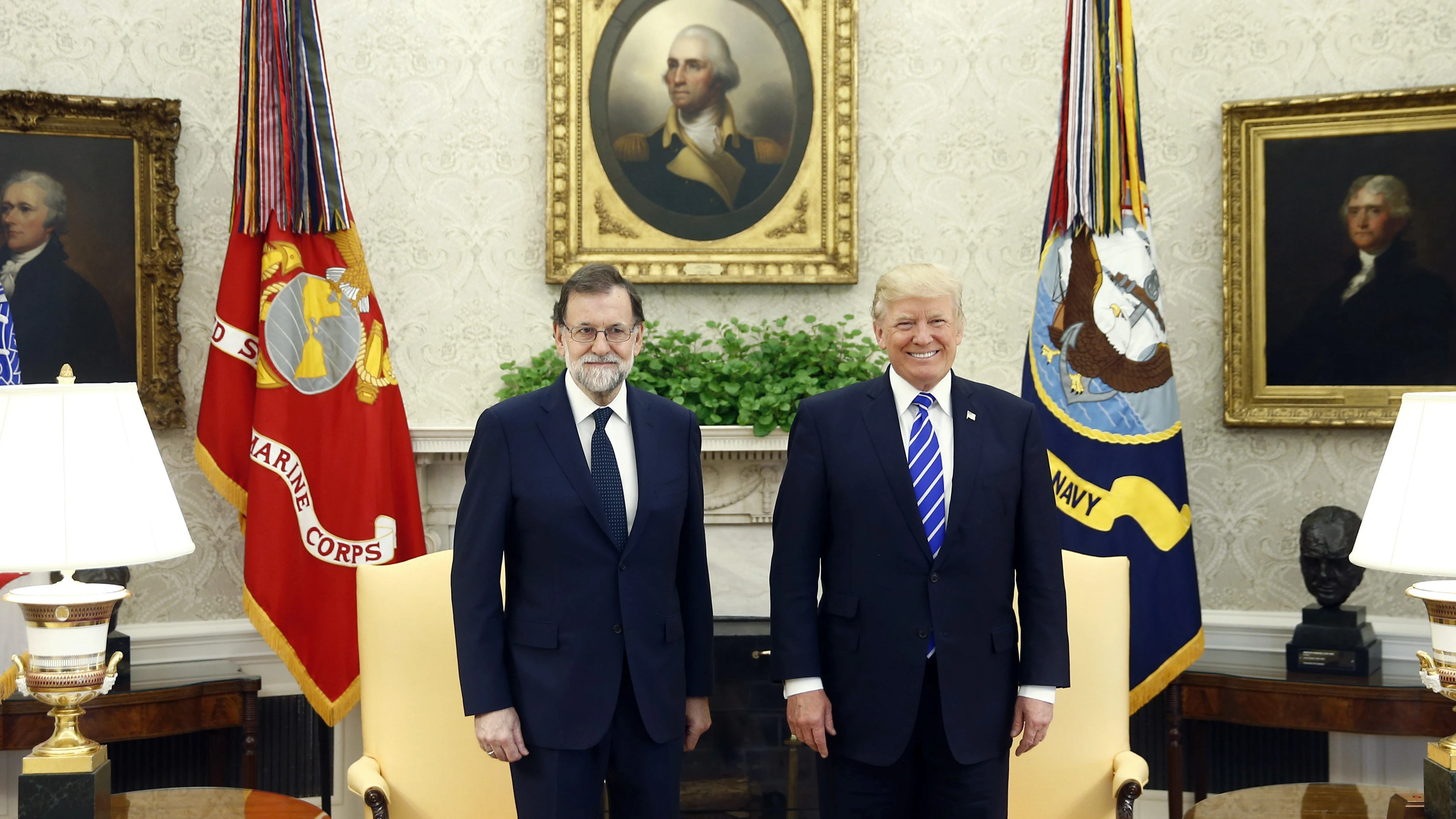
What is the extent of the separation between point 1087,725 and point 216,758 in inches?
113

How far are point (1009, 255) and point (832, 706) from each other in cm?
242

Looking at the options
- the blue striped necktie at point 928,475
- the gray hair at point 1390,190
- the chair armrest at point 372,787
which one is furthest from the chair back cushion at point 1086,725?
the gray hair at point 1390,190

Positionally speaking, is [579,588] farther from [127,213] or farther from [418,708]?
[127,213]

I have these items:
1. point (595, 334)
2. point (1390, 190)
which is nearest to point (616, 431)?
point (595, 334)

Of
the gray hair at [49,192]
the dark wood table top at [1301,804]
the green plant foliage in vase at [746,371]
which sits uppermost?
the gray hair at [49,192]

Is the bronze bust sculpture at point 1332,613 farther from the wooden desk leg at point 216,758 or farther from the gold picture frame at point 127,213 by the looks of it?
the gold picture frame at point 127,213

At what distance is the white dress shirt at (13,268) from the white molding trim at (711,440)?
4.75 feet

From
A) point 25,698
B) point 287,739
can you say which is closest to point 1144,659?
point 287,739

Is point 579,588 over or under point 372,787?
over

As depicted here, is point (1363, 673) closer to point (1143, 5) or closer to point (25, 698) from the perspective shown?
point (1143, 5)

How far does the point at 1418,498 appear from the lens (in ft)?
6.09

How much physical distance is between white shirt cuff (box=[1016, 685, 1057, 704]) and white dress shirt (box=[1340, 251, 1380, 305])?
96.4 inches

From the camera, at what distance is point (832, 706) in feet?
7.26

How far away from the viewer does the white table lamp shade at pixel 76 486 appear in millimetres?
1873
